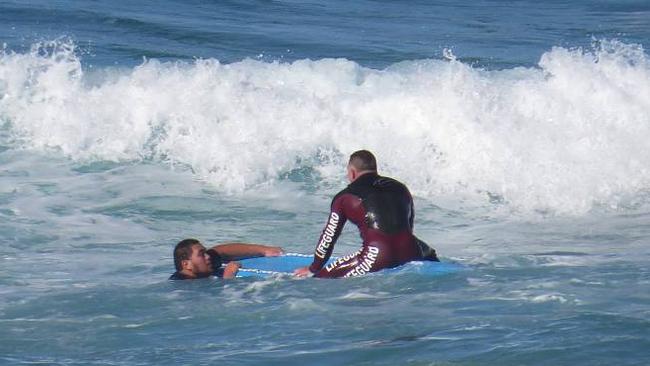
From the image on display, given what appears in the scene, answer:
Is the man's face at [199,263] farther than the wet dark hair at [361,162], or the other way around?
the man's face at [199,263]

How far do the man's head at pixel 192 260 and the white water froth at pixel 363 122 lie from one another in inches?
162

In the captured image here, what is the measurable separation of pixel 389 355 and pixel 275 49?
12145 millimetres

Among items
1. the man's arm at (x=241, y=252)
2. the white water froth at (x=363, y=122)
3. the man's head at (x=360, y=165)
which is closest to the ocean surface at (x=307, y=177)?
the white water froth at (x=363, y=122)

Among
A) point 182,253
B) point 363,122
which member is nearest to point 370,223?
point 182,253

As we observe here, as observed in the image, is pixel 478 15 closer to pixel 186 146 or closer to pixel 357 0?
pixel 357 0

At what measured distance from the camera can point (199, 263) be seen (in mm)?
9141

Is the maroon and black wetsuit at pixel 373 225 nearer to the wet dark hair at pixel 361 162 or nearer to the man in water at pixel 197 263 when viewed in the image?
the wet dark hair at pixel 361 162

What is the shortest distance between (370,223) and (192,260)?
1.35 metres

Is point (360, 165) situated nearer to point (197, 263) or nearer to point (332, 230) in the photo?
point (332, 230)

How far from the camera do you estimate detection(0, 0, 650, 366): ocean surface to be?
7.28m

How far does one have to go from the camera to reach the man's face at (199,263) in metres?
9.12

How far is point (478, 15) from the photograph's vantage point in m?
22.5

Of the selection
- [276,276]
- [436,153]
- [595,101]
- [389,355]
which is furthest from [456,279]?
[595,101]

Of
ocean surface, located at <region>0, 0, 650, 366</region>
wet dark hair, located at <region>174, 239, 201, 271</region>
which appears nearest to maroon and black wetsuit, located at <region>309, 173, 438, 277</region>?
ocean surface, located at <region>0, 0, 650, 366</region>
